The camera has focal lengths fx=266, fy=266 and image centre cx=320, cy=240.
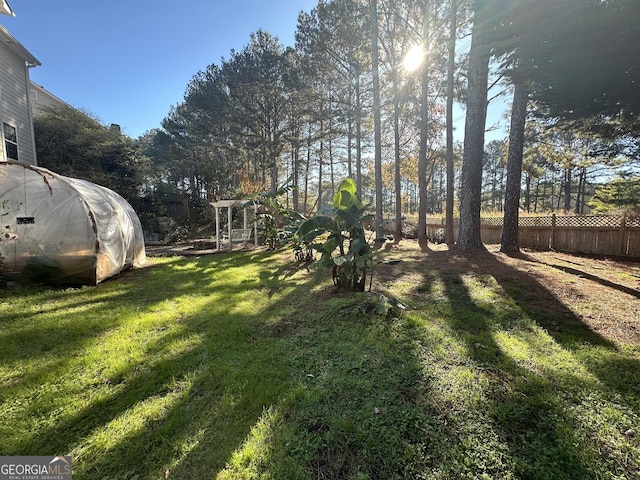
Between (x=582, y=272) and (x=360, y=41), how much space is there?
456 inches

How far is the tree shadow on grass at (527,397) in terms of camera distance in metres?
1.38

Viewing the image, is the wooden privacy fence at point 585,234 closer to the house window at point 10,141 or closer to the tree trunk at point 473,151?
the tree trunk at point 473,151

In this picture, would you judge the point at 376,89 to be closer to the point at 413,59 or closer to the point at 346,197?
Answer: the point at 413,59

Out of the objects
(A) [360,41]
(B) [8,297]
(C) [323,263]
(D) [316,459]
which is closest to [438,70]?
(A) [360,41]

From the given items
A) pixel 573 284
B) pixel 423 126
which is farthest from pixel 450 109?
pixel 573 284

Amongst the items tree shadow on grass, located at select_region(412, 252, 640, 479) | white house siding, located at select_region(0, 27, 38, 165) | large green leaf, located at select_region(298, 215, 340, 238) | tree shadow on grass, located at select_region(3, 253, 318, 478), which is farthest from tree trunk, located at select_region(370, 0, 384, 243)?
white house siding, located at select_region(0, 27, 38, 165)

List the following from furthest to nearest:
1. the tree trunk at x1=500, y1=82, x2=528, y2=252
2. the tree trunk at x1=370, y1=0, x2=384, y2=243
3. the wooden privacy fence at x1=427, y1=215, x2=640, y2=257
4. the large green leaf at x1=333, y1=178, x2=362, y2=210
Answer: the tree trunk at x1=370, y1=0, x2=384, y2=243 → the wooden privacy fence at x1=427, y1=215, x2=640, y2=257 → the tree trunk at x1=500, y1=82, x2=528, y2=252 → the large green leaf at x1=333, y1=178, x2=362, y2=210

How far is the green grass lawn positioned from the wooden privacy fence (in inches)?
287

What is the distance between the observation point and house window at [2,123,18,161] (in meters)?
8.52

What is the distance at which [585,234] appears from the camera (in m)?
8.67

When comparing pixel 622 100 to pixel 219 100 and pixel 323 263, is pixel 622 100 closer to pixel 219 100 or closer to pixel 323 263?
pixel 323 263

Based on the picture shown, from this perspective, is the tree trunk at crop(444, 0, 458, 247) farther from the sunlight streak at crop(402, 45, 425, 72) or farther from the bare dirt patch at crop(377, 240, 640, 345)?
the bare dirt patch at crop(377, 240, 640, 345)

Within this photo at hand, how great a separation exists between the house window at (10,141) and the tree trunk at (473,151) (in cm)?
1414

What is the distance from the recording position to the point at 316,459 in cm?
145
